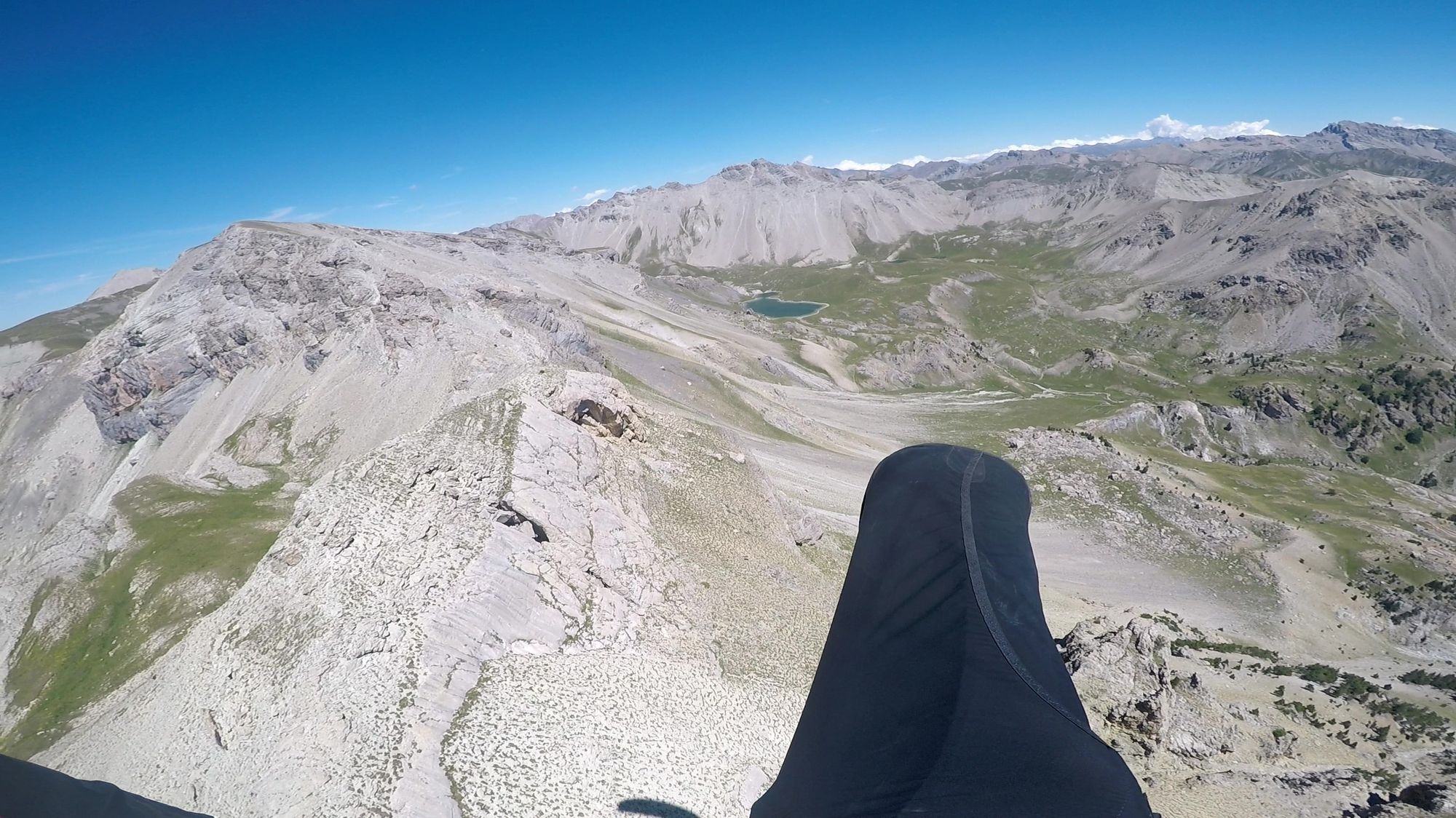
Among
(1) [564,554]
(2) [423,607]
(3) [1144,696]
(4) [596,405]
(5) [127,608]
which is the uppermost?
(4) [596,405]

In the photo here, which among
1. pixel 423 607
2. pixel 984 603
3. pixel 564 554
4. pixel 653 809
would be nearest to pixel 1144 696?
pixel 653 809

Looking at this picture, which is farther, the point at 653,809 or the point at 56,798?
the point at 653,809

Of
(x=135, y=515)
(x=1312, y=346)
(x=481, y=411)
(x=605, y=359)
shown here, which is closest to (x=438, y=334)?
(x=605, y=359)

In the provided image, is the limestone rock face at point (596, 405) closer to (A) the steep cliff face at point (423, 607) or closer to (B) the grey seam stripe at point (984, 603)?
(A) the steep cliff face at point (423, 607)

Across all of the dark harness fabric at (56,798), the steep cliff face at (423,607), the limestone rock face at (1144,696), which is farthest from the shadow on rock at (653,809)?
the limestone rock face at (1144,696)

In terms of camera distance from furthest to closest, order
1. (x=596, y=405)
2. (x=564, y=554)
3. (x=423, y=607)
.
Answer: (x=596, y=405) → (x=564, y=554) → (x=423, y=607)

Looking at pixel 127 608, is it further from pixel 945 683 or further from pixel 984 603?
pixel 984 603

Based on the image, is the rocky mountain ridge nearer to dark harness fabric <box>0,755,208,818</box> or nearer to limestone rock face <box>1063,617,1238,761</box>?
limestone rock face <box>1063,617,1238,761</box>
